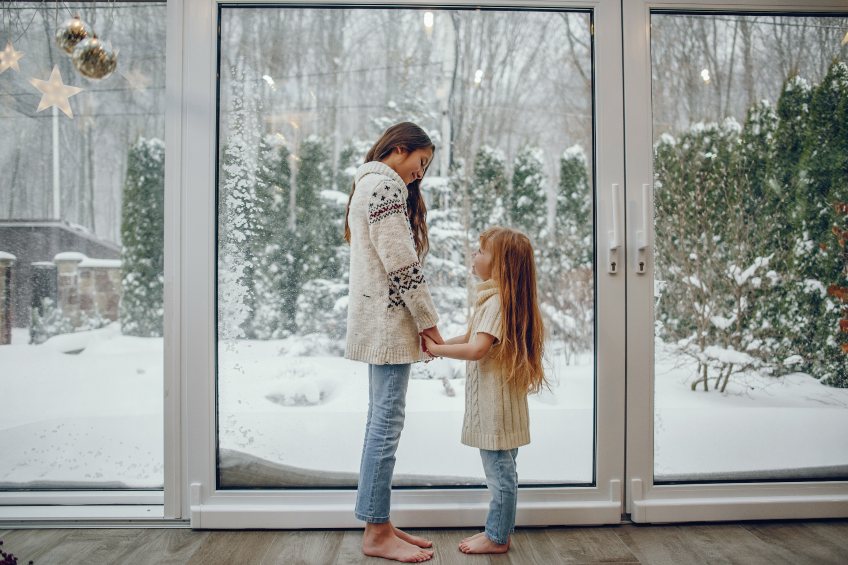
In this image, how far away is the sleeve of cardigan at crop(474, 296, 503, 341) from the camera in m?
1.68

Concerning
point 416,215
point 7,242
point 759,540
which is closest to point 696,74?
point 416,215

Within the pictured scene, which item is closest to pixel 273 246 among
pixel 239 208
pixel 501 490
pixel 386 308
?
pixel 239 208

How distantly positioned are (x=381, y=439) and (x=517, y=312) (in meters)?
0.54

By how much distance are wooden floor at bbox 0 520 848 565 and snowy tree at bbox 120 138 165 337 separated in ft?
2.27

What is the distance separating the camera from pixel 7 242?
207cm

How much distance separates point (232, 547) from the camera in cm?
183

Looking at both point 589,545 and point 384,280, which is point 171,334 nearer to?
point 384,280

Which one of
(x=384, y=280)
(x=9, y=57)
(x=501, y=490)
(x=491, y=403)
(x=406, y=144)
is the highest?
(x=9, y=57)

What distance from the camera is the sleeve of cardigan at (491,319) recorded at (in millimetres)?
1683

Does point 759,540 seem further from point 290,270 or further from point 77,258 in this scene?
point 77,258

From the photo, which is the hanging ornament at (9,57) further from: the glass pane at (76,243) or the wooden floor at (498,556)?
the wooden floor at (498,556)

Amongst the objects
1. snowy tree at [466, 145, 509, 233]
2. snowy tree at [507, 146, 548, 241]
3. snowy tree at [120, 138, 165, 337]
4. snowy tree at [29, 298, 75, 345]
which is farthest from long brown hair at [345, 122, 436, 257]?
snowy tree at [29, 298, 75, 345]

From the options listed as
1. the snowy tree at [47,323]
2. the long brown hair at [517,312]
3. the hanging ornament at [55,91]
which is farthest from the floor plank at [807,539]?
the hanging ornament at [55,91]

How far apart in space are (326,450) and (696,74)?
6.03 feet
